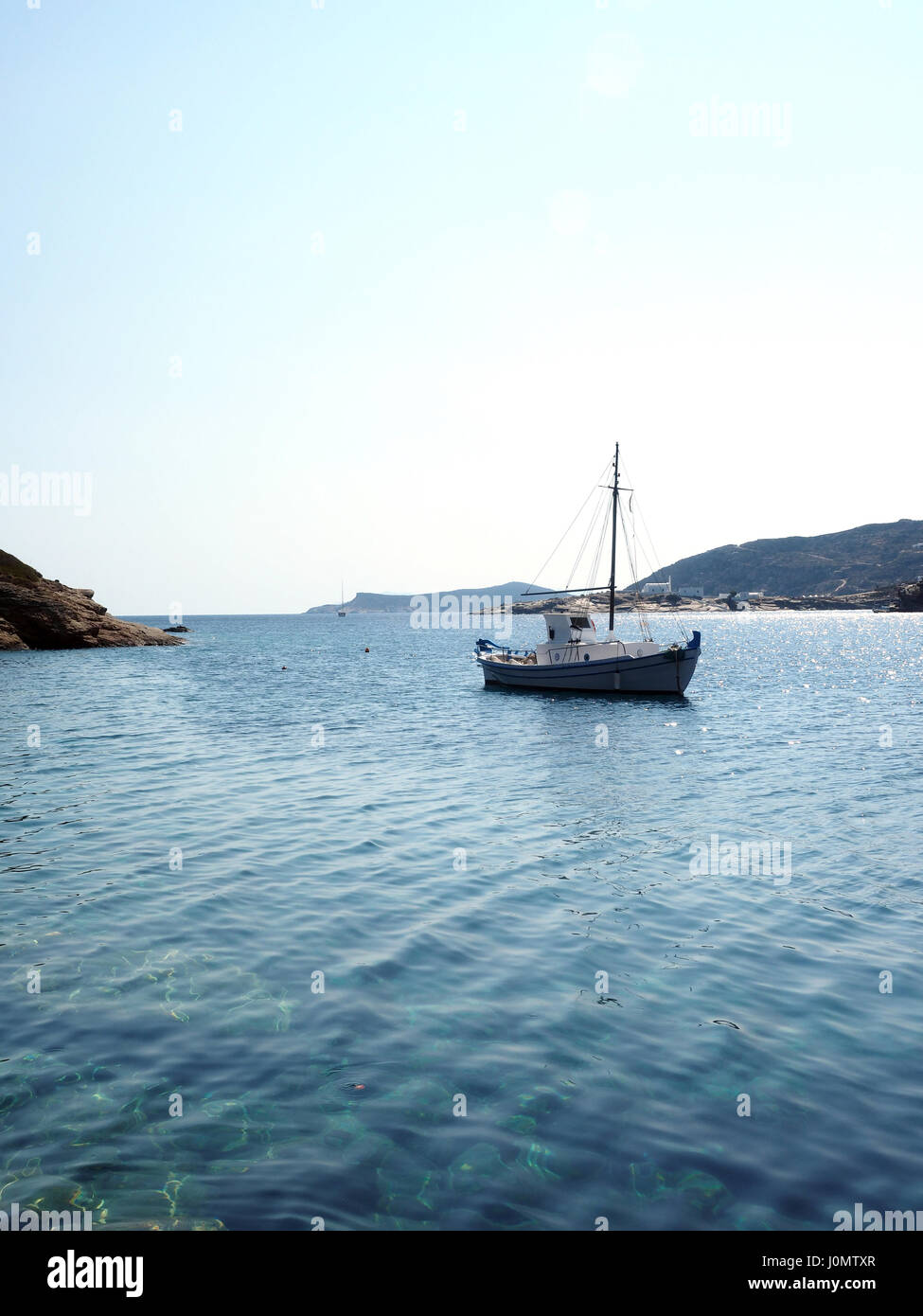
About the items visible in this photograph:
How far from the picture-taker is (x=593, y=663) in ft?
146

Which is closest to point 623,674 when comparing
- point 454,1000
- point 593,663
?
point 593,663

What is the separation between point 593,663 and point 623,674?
1844mm

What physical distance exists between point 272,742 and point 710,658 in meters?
68.8

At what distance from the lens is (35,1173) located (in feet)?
19.4

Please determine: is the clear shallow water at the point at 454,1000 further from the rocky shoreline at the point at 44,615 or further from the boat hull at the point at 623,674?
the rocky shoreline at the point at 44,615

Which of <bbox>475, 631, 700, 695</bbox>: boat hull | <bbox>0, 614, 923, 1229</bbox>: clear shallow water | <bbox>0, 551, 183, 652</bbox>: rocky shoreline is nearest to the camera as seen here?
<bbox>0, 614, 923, 1229</bbox>: clear shallow water

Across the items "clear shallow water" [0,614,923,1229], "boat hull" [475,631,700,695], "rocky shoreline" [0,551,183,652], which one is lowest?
"clear shallow water" [0,614,923,1229]

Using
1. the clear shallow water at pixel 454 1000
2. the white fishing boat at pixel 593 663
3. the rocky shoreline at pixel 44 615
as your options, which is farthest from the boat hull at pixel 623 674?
the rocky shoreline at pixel 44 615

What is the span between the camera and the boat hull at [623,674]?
43375 mm

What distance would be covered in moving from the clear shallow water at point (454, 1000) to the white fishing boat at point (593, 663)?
68.9 ft

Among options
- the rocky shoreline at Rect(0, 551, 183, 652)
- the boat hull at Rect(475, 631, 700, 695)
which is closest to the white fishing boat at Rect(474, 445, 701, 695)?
the boat hull at Rect(475, 631, 700, 695)

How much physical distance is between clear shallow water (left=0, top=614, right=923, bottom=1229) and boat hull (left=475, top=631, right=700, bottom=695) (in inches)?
818

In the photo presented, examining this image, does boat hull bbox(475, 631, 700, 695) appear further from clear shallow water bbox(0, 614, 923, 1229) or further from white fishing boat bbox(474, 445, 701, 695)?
clear shallow water bbox(0, 614, 923, 1229)

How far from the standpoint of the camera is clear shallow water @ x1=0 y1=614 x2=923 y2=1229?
19.2ft
